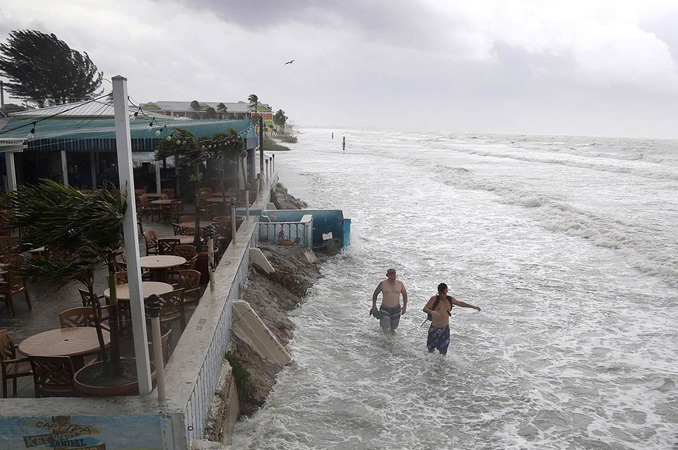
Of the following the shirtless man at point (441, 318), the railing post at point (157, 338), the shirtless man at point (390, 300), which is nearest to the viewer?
the railing post at point (157, 338)

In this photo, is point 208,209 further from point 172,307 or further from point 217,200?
point 172,307

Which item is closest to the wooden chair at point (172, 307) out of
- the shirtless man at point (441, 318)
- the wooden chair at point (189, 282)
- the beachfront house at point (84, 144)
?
the wooden chair at point (189, 282)

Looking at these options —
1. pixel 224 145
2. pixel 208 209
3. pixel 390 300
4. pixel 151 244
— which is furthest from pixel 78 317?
pixel 208 209

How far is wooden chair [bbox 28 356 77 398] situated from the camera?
15.5 feet

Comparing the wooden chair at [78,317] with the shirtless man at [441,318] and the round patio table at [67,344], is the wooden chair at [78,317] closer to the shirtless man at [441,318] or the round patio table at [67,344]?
the round patio table at [67,344]

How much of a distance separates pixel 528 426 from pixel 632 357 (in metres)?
3.54

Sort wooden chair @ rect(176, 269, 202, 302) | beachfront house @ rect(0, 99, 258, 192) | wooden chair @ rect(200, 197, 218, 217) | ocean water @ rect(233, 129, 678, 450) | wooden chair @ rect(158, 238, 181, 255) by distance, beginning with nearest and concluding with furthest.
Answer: ocean water @ rect(233, 129, 678, 450), wooden chair @ rect(176, 269, 202, 302), wooden chair @ rect(158, 238, 181, 255), beachfront house @ rect(0, 99, 258, 192), wooden chair @ rect(200, 197, 218, 217)

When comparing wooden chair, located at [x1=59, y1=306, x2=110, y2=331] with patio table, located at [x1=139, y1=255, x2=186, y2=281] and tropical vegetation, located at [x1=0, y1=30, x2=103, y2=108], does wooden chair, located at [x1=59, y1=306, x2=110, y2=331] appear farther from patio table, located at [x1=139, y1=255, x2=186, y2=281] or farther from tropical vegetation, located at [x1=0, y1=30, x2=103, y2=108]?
tropical vegetation, located at [x1=0, y1=30, x2=103, y2=108]

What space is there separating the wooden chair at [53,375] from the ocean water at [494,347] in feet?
7.04

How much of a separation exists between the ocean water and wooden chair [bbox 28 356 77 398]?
2146mm

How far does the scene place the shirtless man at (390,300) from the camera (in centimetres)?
925

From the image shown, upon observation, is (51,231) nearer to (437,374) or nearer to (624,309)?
(437,374)

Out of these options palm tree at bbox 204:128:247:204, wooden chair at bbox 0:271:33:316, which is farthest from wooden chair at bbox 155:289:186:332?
palm tree at bbox 204:128:247:204

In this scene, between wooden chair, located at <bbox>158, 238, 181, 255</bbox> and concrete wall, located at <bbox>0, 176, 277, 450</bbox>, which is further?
wooden chair, located at <bbox>158, 238, 181, 255</bbox>
